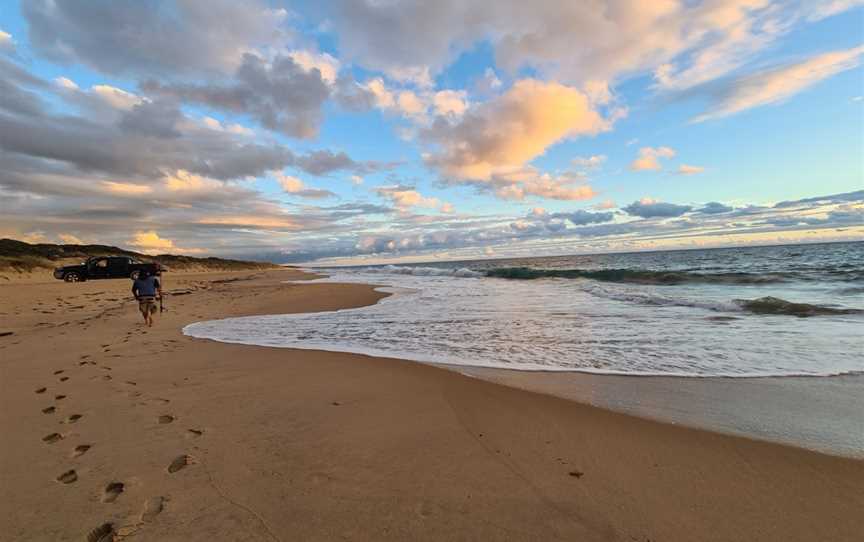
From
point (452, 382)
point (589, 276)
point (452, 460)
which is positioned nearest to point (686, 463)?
point (452, 460)

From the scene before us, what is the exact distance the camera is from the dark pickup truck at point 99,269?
30594 millimetres

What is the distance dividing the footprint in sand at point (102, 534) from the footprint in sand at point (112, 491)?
282 millimetres

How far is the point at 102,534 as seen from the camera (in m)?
2.29

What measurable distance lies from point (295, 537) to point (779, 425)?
4264mm

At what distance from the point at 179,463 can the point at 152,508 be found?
612mm

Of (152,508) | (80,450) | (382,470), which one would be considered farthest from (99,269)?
(382,470)

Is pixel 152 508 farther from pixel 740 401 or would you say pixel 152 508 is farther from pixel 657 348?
pixel 657 348

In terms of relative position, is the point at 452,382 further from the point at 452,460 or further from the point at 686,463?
the point at 686,463

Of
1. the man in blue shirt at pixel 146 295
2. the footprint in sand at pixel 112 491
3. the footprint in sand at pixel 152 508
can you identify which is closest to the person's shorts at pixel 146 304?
the man in blue shirt at pixel 146 295

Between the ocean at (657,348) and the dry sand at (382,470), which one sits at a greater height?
the dry sand at (382,470)

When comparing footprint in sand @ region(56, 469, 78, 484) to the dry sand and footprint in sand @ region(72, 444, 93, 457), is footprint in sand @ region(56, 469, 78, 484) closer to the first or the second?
the dry sand

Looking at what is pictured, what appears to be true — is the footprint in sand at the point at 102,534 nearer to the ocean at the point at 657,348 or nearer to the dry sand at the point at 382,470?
the dry sand at the point at 382,470

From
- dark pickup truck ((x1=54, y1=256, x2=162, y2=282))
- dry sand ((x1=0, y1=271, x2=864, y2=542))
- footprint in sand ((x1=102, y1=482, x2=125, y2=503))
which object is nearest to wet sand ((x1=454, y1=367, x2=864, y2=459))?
dry sand ((x1=0, y1=271, x2=864, y2=542))

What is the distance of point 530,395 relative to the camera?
15.4 ft
